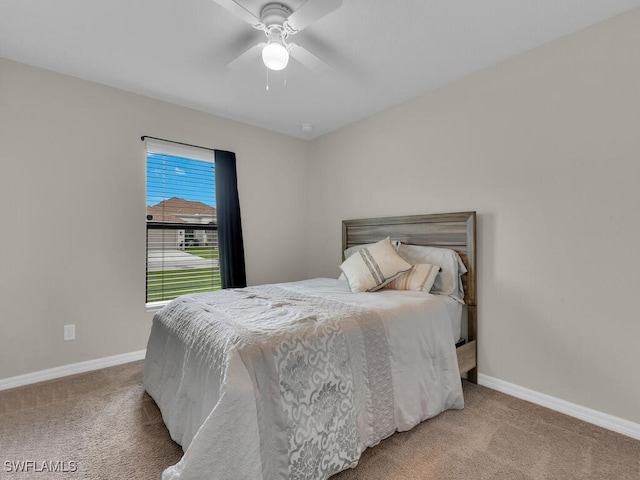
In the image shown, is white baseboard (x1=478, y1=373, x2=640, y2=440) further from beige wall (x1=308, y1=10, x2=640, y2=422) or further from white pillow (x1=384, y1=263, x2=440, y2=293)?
white pillow (x1=384, y1=263, x2=440, y2=293)

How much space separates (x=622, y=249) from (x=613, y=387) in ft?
2.69

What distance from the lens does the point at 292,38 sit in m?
1.99

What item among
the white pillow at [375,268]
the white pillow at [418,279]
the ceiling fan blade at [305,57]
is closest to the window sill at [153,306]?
the white pillow at [375,268]

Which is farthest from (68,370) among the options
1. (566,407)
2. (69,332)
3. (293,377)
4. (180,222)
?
(566,407)

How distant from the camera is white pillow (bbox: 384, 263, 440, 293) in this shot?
236cm

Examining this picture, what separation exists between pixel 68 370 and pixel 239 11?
293cm

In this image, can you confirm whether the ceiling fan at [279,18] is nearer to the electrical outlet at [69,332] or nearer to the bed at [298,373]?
the bed at [298,373]

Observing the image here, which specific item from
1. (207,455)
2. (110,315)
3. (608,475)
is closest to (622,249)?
(608,475)

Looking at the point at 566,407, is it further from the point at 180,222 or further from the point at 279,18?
the point at 180,222

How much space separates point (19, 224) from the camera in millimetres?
2322

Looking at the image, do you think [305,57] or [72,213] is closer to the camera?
[305,57]

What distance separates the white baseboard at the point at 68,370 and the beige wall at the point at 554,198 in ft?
9.91

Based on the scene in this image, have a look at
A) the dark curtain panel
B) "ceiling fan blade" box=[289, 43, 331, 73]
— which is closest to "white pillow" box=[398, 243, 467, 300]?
"ceiling fan blade" box=[289, 43, 331, 73]

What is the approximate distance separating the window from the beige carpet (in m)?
1.19
